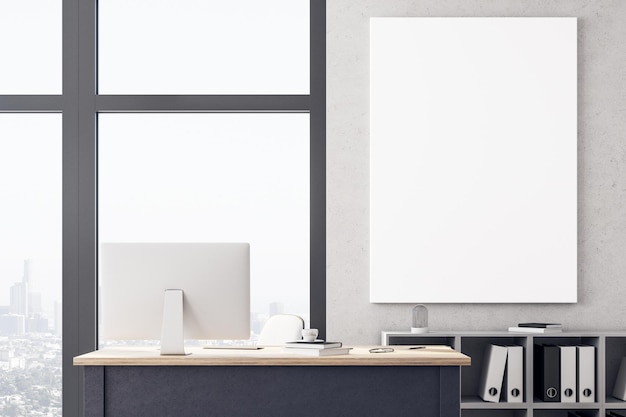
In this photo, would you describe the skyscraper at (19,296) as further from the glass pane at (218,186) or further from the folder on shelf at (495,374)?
the folder on shelf at (495,374)

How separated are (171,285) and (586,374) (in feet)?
8.39

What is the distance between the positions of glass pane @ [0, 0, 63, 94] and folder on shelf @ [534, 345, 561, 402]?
344cm

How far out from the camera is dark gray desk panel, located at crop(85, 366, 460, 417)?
3.03 m

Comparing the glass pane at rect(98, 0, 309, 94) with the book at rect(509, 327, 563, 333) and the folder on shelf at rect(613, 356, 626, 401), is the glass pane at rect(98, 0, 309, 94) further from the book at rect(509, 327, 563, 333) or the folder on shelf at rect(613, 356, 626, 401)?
the folder on shelf at rect(613, 356, 626, 401)

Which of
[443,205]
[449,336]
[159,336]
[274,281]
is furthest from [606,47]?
[159,336]

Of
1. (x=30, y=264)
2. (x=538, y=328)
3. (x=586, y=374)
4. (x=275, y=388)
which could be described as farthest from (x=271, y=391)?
(x=30, y=264)

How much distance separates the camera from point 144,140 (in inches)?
191

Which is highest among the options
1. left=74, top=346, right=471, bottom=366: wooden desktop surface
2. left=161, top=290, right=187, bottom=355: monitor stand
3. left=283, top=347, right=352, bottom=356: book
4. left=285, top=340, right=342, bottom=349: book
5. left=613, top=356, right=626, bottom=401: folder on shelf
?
left=161, top=290, right=187, bottom=355: monitor stand

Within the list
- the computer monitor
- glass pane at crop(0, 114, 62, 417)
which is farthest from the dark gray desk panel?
glass pane at crop(0, 114, 62, 417)

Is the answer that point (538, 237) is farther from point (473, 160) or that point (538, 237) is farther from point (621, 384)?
point (621, 384)

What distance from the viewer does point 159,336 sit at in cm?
312

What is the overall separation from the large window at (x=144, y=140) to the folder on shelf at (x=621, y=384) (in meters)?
1.98

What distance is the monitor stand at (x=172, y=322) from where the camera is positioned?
121 inches

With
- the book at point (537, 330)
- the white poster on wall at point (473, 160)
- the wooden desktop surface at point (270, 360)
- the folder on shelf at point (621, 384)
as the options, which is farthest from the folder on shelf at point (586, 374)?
the wooden desktop surface at point (270, 360)
